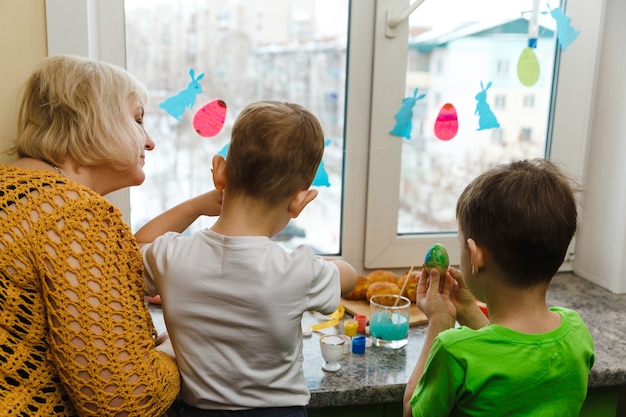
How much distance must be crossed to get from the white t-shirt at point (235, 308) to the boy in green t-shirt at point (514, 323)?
23 cm

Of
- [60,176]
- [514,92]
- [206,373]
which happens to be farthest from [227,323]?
[514,92]

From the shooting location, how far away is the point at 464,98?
1.76 meters

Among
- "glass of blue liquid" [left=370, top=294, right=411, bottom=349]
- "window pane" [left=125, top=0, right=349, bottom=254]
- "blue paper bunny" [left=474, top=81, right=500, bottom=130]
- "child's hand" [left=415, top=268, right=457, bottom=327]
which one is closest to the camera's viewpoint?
"child's hand" [left=415, top=268, right=457, bottom=327]

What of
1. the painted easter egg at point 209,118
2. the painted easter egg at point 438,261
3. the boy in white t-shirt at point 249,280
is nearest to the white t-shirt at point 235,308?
the boy in white t-shirt at point 249,280

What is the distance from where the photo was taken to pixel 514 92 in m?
1.80

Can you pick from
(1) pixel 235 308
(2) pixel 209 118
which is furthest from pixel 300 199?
(2) pixel 209 118

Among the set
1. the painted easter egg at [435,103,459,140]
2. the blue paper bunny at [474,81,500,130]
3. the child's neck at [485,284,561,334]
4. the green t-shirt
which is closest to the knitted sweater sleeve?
the green t-shirt

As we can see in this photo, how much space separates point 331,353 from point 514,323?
389mm

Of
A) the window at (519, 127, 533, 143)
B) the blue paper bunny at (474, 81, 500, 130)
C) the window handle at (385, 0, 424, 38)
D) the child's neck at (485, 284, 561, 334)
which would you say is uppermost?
the window handle at (385, 0, 424, 38)

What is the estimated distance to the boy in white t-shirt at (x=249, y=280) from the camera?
0.98 meters

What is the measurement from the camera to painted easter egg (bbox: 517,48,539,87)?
175cm

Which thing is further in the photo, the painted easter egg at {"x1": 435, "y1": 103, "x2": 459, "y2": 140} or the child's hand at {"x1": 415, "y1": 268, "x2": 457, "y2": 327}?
the painted easter egg at {"x1": 435, "y1": 103, "x2": 459, "y2": 140}

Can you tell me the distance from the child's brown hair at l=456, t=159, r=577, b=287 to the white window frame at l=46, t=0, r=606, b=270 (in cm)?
71

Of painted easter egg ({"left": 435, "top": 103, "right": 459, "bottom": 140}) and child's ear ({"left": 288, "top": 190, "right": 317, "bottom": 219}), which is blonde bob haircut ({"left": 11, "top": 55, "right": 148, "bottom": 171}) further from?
painted easter egg ({"left": 435, "top": 103, "right": 459, "bottom": 140})
